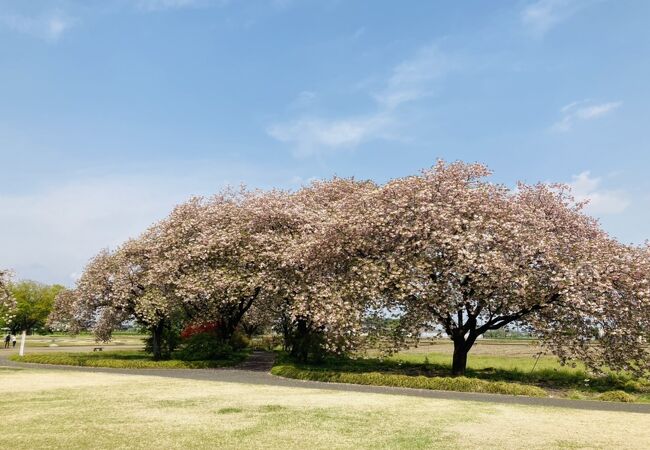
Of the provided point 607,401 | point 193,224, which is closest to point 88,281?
point 193,224

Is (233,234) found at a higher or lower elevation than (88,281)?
higher

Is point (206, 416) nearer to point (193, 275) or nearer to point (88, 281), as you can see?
point (193, 275)

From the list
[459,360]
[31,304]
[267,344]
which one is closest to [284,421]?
[459,360]

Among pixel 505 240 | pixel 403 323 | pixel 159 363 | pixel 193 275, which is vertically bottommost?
pixel 159 363

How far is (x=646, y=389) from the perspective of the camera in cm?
2488

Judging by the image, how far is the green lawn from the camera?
12.8m

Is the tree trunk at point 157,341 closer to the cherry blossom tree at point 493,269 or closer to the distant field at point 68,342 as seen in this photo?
the cherry blossom tree at point 493,269

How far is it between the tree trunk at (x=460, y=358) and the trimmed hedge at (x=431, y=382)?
4044mm

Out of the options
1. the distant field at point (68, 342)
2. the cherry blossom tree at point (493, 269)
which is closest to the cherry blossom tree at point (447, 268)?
the cherry blossom tree at point (493, 269)

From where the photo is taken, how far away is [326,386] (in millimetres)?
25578

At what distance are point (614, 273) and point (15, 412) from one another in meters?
26.9

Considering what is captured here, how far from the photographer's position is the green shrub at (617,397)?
21547 mm

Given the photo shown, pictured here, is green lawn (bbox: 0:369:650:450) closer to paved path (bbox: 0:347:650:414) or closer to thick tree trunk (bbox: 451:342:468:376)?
paved path (bbox: 0:347:650:414)

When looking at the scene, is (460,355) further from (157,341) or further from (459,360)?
(157,341)
